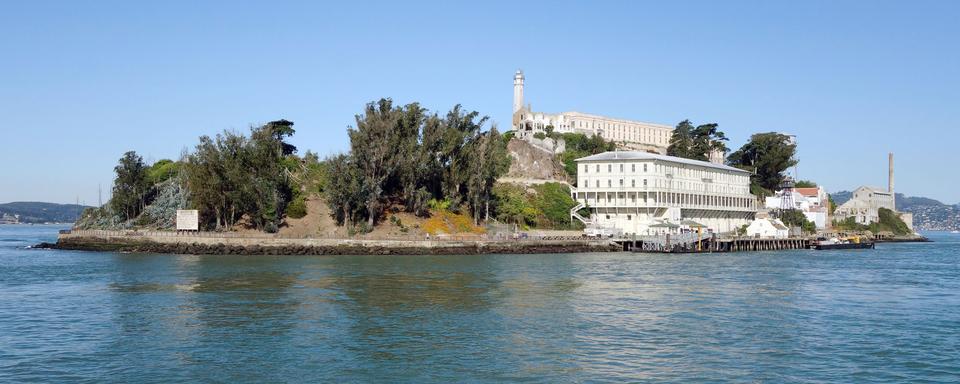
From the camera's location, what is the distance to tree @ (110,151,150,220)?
97625mm

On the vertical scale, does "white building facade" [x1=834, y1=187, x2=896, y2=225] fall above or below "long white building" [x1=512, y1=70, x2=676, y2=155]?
below

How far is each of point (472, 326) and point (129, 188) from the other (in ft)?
251

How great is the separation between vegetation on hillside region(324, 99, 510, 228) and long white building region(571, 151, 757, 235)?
1514cm

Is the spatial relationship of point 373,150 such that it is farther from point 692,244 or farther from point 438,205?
point 692,244

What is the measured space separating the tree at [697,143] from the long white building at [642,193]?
70.9 feet

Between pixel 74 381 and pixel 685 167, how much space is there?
320 ft

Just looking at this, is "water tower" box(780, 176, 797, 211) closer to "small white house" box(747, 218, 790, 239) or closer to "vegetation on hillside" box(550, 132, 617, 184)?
"small white house" box(747, 218, 790, 239)

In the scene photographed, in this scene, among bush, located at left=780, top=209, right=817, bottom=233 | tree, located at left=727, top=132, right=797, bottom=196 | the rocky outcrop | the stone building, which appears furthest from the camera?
the stone building

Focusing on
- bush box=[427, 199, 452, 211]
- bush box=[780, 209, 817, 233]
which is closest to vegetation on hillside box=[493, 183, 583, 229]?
bush box=[427, 199, 452, 211]

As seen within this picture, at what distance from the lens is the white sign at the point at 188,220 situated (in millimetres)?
85812

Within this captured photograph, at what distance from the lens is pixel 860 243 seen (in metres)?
109

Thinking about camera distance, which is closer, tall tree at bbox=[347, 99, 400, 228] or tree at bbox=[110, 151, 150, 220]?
tall tree at bbox=[347, 99, 400, 228]

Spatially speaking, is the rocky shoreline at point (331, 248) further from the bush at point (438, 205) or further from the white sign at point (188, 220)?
the bush at point (438, 205)

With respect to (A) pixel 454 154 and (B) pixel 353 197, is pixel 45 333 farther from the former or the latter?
(A) pixel 454 154
